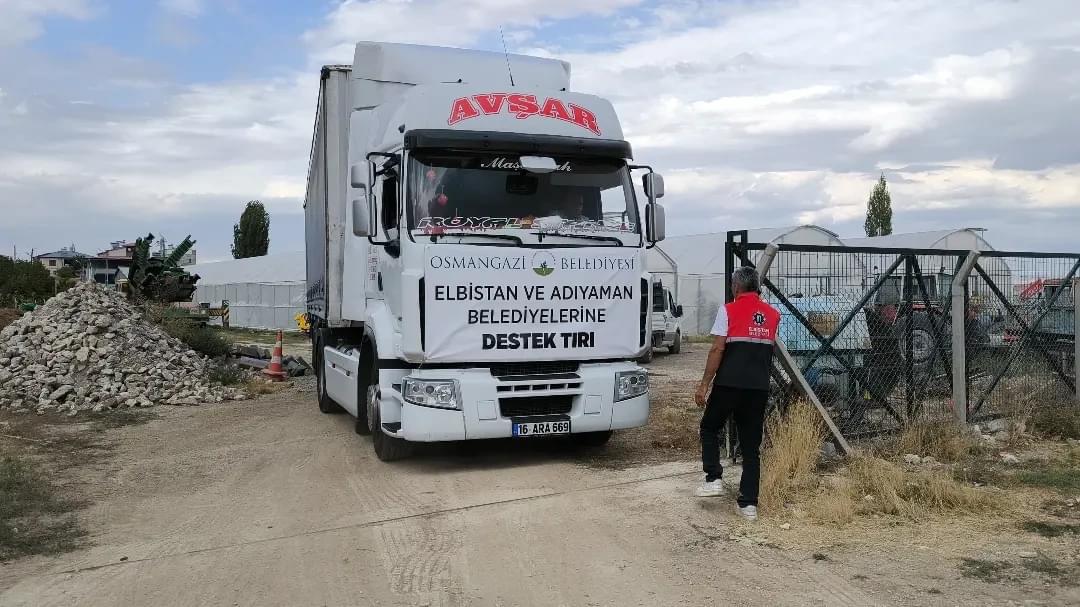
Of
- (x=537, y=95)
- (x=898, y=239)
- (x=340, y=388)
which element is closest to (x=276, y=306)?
(x=898, y=239)

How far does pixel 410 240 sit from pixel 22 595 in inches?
158

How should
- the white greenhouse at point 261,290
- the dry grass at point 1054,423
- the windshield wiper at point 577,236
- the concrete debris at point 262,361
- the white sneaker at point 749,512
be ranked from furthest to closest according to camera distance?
the white greenhouse at point 261,290
the concrete debris at point 262,361
the dry grass at point 1054,423
the windshield wiper at point 577,236
the white sneaker at point 749,512

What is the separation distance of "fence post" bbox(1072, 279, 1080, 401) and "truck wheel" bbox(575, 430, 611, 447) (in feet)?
17.9

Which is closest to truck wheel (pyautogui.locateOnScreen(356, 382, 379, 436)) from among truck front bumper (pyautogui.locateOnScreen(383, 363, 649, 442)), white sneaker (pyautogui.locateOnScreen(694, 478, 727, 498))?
truck front bumper (pyautogui.locateOnScreen(383, 363, 649, 442))

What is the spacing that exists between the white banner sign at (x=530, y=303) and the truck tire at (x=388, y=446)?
4.39 feet

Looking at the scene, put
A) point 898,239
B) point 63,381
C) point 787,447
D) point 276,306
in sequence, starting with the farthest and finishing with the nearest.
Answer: point 276,306
point 898,239
point 63,381
point 787,447

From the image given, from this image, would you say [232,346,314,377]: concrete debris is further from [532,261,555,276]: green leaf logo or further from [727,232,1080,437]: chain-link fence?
[727,232,1080,437]: chain-link fence

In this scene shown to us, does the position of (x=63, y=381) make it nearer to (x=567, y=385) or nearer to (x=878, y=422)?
(x=567, y=385)

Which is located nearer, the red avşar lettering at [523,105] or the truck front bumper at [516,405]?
the truck front bumper at [516,405]

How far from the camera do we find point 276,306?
42219 mm

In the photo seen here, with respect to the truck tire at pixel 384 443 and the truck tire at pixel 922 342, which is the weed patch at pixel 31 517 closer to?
the truck tire at pixel 384 443

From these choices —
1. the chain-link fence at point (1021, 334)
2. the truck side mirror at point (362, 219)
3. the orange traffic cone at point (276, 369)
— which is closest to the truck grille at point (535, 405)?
the truck side mirror at point (362, 219)

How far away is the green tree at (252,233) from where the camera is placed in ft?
249

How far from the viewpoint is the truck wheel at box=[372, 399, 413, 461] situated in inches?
350
